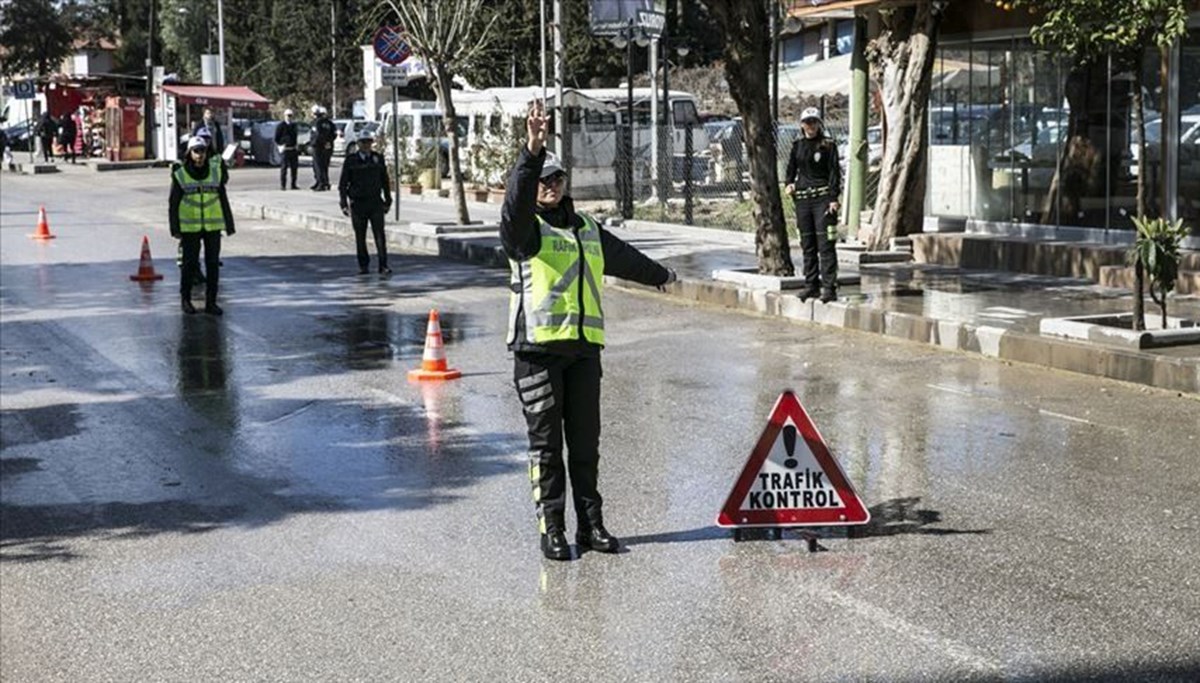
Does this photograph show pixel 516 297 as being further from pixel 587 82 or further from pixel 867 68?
pixel 587 82

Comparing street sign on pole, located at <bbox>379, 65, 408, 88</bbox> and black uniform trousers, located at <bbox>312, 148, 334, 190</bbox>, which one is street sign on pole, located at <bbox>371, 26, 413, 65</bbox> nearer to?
street sign on pole, located at <bbox>379, 65, 408, 88</bbox>

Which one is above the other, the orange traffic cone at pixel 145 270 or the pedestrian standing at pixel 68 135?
the pedestrian standing at pixel 68 135

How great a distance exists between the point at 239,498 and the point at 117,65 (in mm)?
88732

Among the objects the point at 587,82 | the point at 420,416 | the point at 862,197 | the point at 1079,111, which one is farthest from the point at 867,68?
the point at 587,82

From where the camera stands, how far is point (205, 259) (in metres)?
16.8

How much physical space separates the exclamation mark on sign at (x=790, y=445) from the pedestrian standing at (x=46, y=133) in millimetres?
51365

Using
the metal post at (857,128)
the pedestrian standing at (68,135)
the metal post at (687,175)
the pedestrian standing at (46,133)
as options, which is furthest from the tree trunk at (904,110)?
the pedestrian standing at (68,135)

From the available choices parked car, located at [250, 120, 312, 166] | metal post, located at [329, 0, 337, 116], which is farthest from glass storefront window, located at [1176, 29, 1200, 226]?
metal post, located at [329, 0, 337, 116]

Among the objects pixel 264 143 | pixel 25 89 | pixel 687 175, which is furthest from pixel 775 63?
pixel 25 89

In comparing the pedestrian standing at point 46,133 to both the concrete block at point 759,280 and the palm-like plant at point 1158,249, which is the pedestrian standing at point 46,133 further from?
the palm-like plant at point 1158,249

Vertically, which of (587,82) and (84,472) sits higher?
(587,82)

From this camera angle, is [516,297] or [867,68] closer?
[516,297]

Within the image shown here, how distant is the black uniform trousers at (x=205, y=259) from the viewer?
655 inches

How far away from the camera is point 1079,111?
19328 mm
